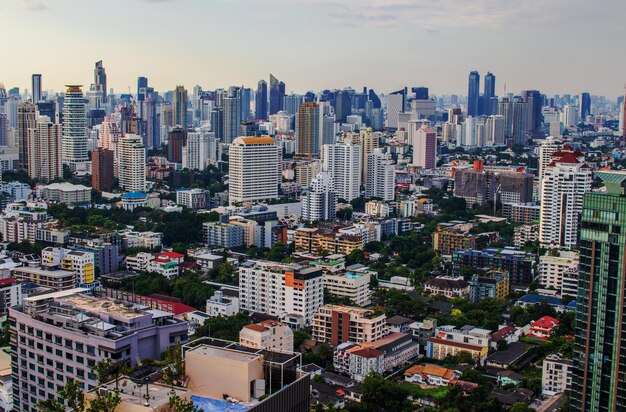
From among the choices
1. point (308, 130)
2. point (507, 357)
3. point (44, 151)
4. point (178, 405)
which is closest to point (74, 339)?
point (178, 405)

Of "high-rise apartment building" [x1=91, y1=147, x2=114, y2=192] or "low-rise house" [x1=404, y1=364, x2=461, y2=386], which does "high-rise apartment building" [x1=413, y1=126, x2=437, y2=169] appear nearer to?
"high-rise apartment building" [x1=91, y1=147, x2=114, y2=192]

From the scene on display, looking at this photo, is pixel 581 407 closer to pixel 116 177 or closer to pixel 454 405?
pixel 454 405

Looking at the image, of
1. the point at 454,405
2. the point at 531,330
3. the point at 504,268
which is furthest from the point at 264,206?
the point at 454,405

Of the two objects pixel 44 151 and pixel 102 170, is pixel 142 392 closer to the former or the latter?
pixel 102 170

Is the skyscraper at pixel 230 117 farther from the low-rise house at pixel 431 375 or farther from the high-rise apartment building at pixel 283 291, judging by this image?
the low-rise house at pixel 431 375

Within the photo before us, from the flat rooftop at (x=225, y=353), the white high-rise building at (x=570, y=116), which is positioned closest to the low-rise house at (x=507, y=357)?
the flat rooftop at (x=225, y=353)
